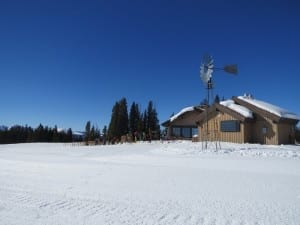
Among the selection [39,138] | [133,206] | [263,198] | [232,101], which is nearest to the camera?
[133,206]

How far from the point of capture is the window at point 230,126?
2195 centimetres

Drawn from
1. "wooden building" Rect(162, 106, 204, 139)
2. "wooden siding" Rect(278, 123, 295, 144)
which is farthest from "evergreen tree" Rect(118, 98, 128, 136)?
"wooden siding" Rect(278, 123, 295, 144)

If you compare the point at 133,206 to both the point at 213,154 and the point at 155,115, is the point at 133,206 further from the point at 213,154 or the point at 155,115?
the point at 155,115

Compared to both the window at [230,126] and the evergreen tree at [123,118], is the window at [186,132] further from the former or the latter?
the evergreen tree at [123,118]

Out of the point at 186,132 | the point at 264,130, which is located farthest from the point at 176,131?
the point at 264,130

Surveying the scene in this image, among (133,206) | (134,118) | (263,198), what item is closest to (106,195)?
(133,206)

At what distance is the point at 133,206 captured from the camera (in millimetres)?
4895

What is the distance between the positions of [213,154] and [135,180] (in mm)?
7463

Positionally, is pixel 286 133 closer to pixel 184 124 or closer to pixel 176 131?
pixel 184 124

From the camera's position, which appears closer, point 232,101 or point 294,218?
point 294,218

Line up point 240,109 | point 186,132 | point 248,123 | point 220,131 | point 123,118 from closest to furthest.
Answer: point 240,109
point 248,123
point 220,131
point 186,132
point 123,118

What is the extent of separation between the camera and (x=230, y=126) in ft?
73.6

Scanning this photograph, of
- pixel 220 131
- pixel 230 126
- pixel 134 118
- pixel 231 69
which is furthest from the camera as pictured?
pixel 134 118

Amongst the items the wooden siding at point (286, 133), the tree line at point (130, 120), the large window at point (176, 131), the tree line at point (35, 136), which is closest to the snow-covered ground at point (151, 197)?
the wooden siding at point (286, 133)
